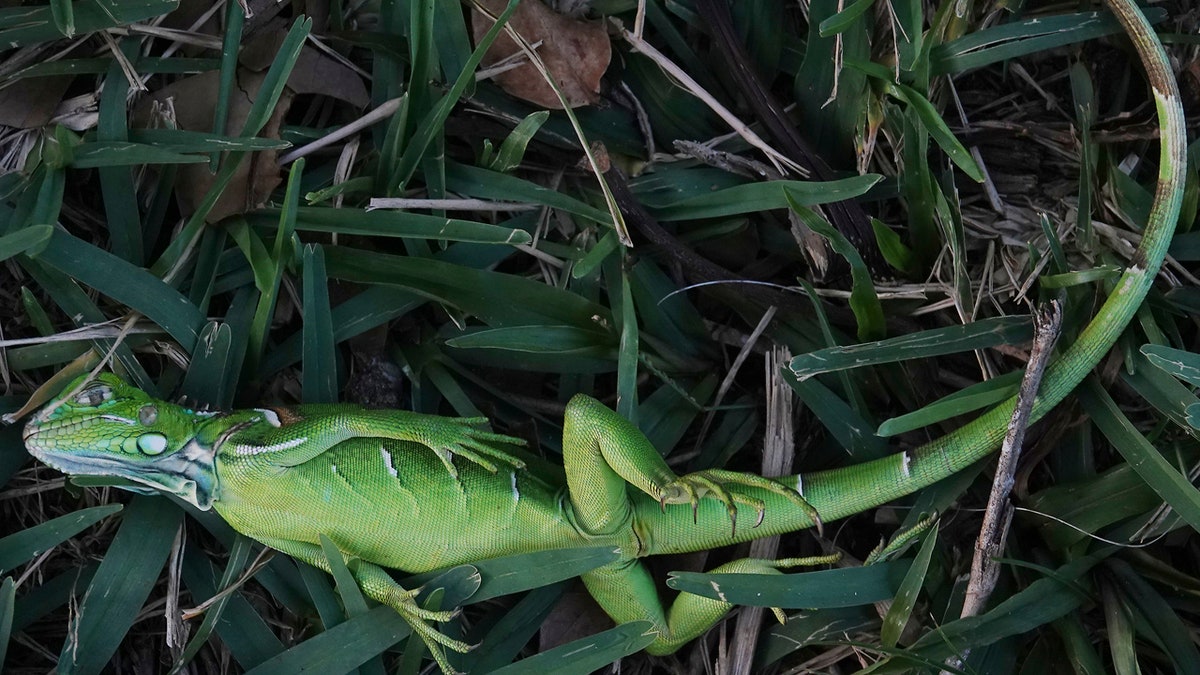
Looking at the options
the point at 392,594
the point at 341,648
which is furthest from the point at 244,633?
the point at 392,594

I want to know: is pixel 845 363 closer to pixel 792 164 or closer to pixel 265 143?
pixel 792 164

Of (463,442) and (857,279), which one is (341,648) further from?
(857,279)

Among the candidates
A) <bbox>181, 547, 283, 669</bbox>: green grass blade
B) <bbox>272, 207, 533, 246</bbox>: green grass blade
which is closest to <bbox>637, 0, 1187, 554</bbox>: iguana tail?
<bbox>272, 207, 533, 246</bbox>: green grass blade

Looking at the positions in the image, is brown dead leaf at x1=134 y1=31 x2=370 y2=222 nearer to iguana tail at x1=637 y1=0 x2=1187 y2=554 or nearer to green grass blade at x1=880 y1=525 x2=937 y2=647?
iguana tail at x1=637 y1=0 x2=1187 y2=554

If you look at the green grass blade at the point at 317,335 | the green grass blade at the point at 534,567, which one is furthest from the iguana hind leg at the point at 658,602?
the green grass blade at the point at 317,335

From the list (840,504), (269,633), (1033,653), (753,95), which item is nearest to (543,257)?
(753,95)
